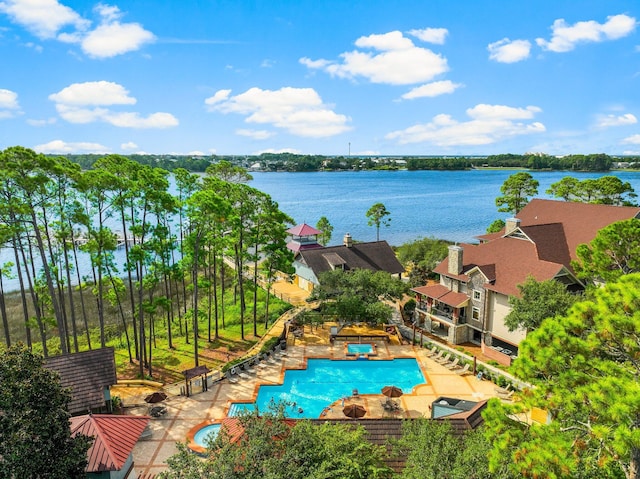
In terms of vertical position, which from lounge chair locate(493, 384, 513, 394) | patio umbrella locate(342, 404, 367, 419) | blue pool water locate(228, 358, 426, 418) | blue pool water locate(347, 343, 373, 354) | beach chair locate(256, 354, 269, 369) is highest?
patio umbrella locate(342, 404, 367, 419)

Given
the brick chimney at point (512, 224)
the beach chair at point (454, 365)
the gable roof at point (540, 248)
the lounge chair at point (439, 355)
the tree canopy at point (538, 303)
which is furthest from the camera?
the brick chimney at point (512, 224)

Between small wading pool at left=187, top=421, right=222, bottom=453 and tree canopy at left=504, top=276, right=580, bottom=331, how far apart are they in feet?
57.8

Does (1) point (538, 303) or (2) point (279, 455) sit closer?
(2) point (279, 455)

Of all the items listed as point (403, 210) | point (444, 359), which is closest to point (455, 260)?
point (444, 359)

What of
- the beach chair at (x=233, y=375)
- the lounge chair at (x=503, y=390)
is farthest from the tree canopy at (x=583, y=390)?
the beach chair at (x=233, y=375)

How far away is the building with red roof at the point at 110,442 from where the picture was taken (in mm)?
14930

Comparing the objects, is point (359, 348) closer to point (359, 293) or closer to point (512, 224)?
point (359, 293)

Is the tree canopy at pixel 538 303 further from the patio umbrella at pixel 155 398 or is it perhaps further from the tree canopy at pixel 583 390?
the patio umbrella at pixel 155 398

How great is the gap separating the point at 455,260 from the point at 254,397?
59.3 ft

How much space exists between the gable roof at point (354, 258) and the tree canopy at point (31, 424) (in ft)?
101

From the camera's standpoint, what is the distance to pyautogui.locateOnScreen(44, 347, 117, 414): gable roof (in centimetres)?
1997

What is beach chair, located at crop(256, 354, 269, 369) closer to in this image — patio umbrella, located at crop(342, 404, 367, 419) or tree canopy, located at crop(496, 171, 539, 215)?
patio umbrella, located at crop(342, 404, 367, 419)

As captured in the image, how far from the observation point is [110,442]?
1570cm

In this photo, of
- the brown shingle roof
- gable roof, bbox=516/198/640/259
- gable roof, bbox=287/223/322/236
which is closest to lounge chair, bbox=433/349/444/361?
the brown shingle roof
